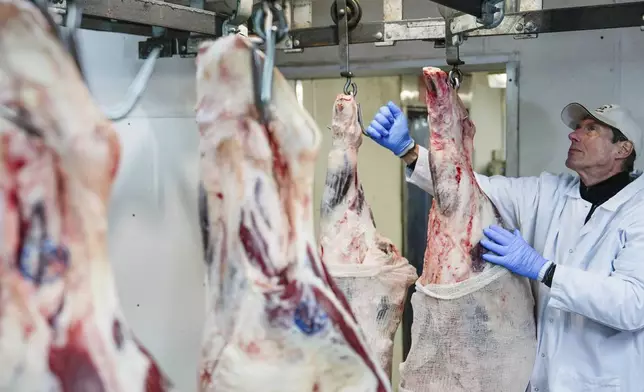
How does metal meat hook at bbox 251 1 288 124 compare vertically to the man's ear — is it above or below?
above

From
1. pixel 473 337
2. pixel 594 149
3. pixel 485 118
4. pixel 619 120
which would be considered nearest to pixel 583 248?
pixel 594 149

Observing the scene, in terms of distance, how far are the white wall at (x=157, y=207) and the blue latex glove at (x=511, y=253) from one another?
0.91 metres

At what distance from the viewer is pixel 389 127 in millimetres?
2152

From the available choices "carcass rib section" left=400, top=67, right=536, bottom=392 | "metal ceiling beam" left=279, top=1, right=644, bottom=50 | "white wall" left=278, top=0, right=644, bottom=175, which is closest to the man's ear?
"white wall" left=278, top=0, right=644, bottom=175

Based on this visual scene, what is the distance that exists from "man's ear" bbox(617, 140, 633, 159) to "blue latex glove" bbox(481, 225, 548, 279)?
18.9 inches

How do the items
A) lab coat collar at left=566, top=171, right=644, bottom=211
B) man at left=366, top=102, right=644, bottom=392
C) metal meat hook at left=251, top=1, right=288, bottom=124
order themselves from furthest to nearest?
lab coat collar at left=566, top=171, right=644, bottom=211 → man at left=366, top=102, right=644, bottom=392 → metal meat hook at left=251, top=1, right=288, bottom=124

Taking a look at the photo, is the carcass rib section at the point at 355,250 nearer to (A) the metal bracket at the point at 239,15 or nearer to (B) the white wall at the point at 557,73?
(A) the metal bracket at the point at 239,15

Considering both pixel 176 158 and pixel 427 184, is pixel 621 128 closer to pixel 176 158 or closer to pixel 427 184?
pixel 427 184

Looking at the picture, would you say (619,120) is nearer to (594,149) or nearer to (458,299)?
(594,149)

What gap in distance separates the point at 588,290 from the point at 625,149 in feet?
1.69

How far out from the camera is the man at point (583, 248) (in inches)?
77.7

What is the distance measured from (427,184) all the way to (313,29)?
2.10 feet

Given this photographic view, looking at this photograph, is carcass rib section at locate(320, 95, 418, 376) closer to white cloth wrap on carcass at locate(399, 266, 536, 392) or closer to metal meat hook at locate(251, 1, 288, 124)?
white cloth wrap on carcass at locate(399, 266, 536, 392)

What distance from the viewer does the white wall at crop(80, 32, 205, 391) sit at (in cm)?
194
